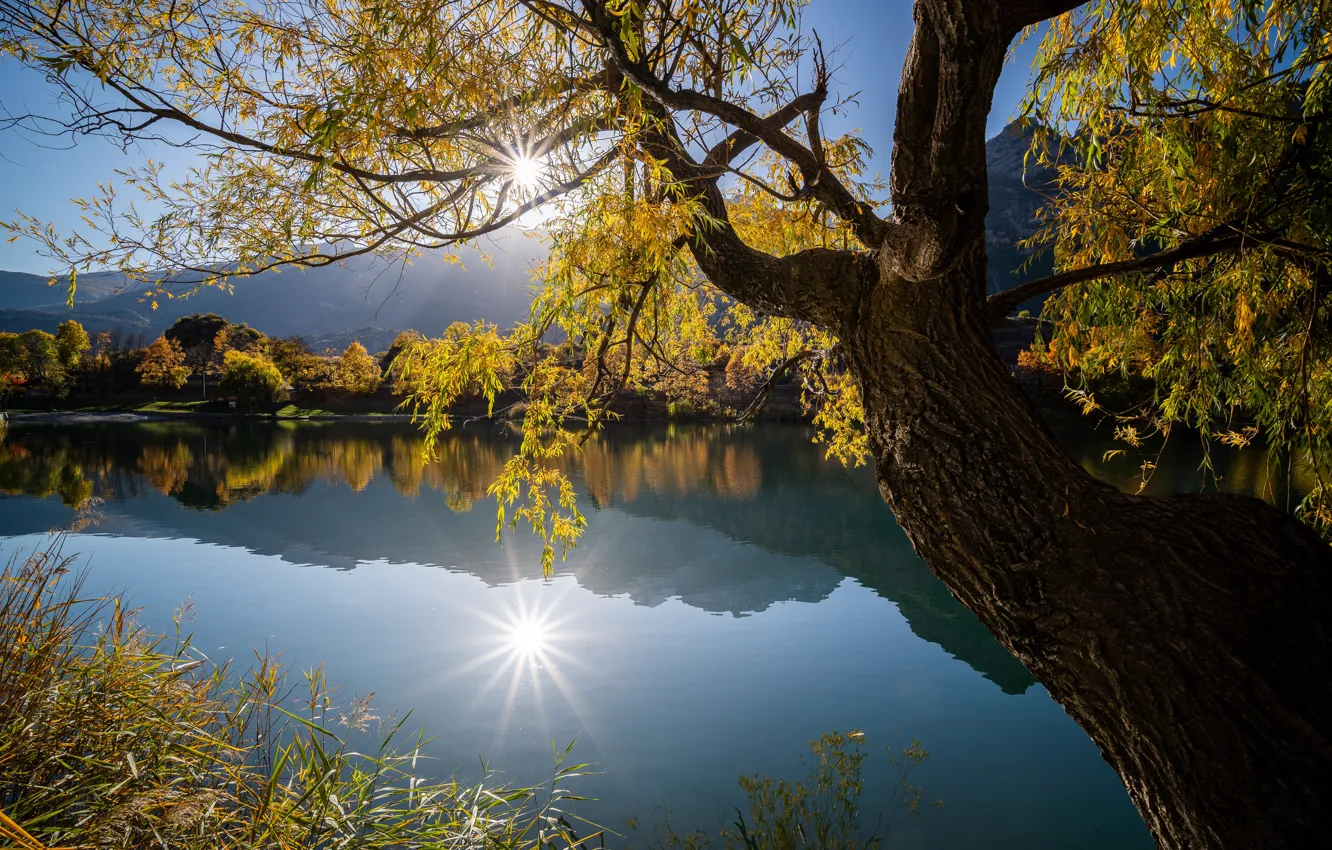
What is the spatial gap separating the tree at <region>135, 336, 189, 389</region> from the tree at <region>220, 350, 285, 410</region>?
262 inches

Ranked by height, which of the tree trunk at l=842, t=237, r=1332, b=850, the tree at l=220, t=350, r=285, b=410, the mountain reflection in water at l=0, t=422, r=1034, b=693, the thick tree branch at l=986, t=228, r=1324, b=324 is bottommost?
the mountain reflection in water at l=0, t=422, r=1034, b=693

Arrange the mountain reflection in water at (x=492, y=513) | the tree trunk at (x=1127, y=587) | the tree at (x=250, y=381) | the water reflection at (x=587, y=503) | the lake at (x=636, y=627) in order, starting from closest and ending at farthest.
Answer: the tree trunk at (x=1127, y=587) < the lake at (x=636, y=627) < the water reflection at (x=587, y=503) < the mountain reflection in water at (x=492, y=513) < the tree at (x=250, y=381)

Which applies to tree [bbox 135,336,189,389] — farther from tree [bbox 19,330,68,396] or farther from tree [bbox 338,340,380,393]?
tree [bbox 338,340,380,393]

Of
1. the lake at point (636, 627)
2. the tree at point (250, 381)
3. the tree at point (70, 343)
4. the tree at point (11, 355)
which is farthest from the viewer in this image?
the tree at point (70, 343)

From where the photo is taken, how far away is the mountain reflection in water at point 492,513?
8.97m

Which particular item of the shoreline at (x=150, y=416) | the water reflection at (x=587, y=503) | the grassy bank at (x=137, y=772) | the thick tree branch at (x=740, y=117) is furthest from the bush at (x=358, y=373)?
the thick tree branch at (x=740, y=117)

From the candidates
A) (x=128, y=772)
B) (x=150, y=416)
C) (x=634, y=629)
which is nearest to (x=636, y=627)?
(x=634, y=629)

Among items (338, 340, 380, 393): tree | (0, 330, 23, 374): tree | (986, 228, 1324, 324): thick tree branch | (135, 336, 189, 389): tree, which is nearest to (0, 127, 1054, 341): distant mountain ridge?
(986, 228, 1324, 324): thick tree branch

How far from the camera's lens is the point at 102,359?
50.0 meters

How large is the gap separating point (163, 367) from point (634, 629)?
189ft

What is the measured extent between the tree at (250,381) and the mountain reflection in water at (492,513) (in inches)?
740

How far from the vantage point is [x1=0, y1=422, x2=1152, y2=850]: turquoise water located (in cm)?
436

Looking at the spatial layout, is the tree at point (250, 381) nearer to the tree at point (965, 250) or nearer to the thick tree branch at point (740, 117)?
the tree at point (965, 250)

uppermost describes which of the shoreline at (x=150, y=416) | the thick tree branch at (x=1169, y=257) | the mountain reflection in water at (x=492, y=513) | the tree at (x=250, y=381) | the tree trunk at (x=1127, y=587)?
the thick tree branch at (x=1169, y=257)
